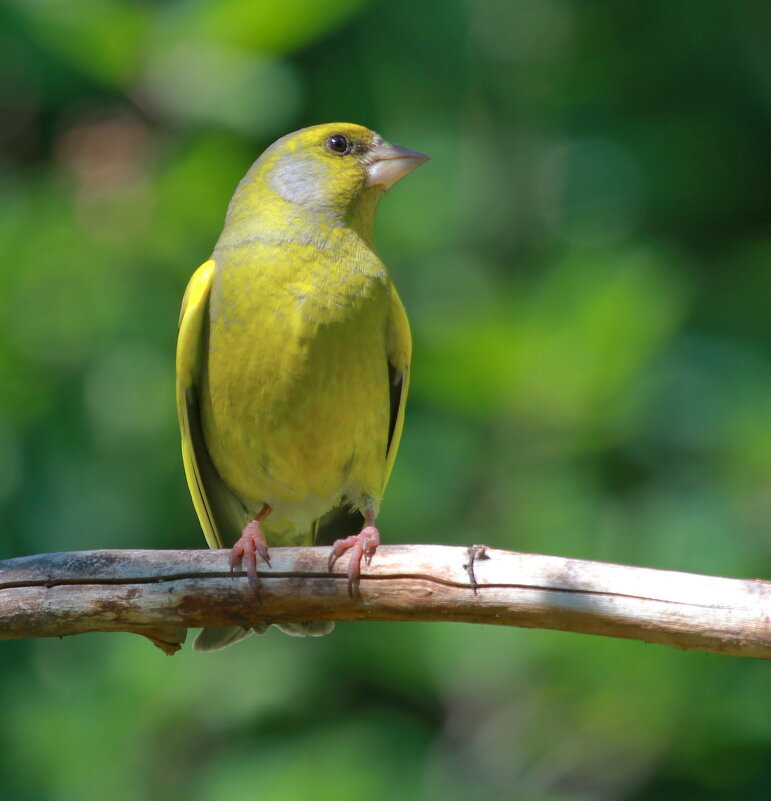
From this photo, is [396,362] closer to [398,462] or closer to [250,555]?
[398,462]

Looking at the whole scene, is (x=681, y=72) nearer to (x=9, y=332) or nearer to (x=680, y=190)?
(x=680, y=190)

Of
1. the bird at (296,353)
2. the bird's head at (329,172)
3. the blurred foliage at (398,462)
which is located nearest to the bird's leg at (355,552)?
the bird at (296,353)

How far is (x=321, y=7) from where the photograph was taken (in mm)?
5207

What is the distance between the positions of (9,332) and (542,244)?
100 inches

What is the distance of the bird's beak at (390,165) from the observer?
4.47 m

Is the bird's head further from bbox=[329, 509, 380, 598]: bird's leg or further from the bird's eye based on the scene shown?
bbox=[329, 509, 380, 598]: bird's leg

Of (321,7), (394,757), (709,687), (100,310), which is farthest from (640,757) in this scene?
(321,7)

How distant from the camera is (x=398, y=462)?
5.35 meters

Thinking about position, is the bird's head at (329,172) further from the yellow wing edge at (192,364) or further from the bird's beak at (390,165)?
the yellow wing edge at (192,364)

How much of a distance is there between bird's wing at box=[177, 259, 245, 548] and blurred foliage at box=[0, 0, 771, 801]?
92cm

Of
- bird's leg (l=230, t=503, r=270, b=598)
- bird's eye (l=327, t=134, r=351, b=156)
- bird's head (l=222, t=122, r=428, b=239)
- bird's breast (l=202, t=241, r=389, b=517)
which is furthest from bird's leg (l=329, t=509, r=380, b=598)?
bird's eye (l=327, t=134, r=351, b=156)

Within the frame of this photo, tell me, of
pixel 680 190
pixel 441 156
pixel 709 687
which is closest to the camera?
pixel 709 687

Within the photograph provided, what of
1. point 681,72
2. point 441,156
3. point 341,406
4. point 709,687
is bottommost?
point 709,687

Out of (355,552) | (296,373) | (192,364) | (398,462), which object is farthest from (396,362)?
(355,552)
